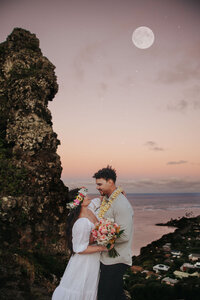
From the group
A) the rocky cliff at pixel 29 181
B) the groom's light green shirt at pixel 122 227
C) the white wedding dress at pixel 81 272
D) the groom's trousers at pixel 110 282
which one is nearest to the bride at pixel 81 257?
the white wedding dress at pixel 81 272

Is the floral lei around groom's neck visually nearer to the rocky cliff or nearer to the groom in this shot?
the groom

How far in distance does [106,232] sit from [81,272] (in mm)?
926

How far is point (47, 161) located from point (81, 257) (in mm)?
5796

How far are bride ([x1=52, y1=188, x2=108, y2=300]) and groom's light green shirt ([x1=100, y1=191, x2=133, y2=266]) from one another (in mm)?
247

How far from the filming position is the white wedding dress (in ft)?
14.4

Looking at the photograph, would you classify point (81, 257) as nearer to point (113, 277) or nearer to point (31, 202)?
point (113, 277)

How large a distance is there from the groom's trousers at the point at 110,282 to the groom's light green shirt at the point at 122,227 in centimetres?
11

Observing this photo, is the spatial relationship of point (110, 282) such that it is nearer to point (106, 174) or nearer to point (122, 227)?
point (122, 227)

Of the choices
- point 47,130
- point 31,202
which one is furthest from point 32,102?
point 31,202

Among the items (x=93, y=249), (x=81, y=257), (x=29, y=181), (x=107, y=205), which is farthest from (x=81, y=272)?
(x=29, y=181)

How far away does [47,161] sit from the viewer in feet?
32.6

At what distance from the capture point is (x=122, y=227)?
452 cm

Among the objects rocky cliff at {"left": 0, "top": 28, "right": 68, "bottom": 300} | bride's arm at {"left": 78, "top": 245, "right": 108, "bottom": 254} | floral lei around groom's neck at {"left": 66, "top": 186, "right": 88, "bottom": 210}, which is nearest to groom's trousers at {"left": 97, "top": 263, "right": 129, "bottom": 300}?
bride's arm at {"left": 78, "top": 245, "right": 108, "bottom": 254}

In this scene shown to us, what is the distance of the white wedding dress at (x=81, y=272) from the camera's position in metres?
4.39
